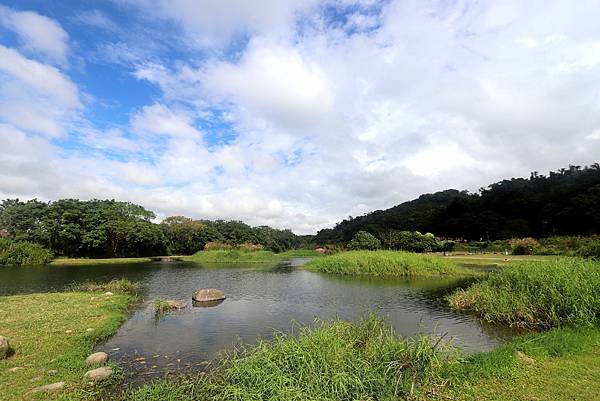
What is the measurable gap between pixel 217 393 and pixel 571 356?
901cm

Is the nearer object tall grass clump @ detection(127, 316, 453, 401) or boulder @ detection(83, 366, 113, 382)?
tall grass clump @ detection(127, 316, 453, 401)

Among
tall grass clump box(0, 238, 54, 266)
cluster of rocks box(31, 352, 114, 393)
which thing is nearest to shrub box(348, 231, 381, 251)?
tall grass clump box(0, 238, 54, 266)

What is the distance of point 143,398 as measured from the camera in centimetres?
746

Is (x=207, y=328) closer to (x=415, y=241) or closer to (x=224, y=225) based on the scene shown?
(x=415, y=241)

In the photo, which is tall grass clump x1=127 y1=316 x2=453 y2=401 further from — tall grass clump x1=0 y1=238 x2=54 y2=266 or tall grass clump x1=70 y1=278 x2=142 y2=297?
tall grass clump x1=0 y1=238 x2=54 y2=266

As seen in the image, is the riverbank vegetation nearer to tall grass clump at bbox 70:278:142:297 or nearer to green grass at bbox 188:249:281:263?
green grass at bbox 188:249:281:263

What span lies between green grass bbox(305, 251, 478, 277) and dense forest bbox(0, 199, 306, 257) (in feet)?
129

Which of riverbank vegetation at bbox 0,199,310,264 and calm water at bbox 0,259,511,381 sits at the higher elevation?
riverbank vegetation at bbox 0,199,310,264

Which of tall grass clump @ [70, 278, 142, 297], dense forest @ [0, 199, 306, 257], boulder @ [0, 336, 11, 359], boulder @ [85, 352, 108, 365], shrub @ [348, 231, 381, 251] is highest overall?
dense forest @ [0, 199, 306, 257]

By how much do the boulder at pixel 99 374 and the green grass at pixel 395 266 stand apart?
27174 millimetres

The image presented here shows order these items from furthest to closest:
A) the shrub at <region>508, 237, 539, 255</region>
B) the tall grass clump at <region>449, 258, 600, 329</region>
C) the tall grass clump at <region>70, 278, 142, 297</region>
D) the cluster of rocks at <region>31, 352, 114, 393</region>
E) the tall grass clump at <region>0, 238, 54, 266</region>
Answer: the shrub at <region>508, 237, 539, 255</region> → the tall grass clump at <region>0, 238, 54, 266</region> → the tall grass clump at <region>70, 278, 142, 297</region> → the tall grass clump at <region>449, 258, 600, 329</region> → the cluster of rocks at <region>31, 352, 114, 393</region>

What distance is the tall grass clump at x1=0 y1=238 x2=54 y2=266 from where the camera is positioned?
139 ft

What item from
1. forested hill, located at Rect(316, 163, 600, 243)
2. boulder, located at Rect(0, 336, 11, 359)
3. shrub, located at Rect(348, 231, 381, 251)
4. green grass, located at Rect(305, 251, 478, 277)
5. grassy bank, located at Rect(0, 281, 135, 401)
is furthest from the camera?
forested hill, located at Rect(316, 163, 600, 243)

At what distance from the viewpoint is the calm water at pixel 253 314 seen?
11.6 meters
